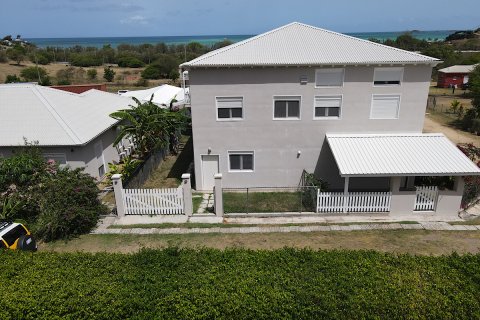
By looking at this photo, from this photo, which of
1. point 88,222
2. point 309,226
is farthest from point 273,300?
point 88,222

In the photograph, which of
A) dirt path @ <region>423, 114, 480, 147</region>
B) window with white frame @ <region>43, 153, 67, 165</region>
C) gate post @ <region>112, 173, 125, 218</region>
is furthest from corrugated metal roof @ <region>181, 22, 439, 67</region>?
dirt path @ <region>423, 114, 480, 147</region>

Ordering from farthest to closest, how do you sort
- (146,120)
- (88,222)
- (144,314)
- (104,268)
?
(146,120), (88,222), (104,268), (144,314)

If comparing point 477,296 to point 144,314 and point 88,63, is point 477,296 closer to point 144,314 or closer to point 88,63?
point 144,314

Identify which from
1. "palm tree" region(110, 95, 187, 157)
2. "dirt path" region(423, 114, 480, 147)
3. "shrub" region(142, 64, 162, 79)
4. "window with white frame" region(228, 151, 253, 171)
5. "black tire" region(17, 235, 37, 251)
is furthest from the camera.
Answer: "shrub" region(142, 64, 162, 79)

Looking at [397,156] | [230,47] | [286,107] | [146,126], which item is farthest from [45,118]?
[397,156]

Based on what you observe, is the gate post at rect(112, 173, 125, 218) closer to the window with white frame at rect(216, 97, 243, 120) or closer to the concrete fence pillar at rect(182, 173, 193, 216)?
the concrete fence pillar at rect(182, 173, 193, 216)

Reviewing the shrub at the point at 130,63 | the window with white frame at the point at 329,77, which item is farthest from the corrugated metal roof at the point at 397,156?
the shrub at the point at 130,63

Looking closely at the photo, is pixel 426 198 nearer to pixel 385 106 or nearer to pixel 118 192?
pixel 385 106

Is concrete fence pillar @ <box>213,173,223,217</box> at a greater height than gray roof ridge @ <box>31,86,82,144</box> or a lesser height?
lesser

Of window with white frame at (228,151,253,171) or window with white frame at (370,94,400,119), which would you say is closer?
window with white frame at (370,94,400,119)
